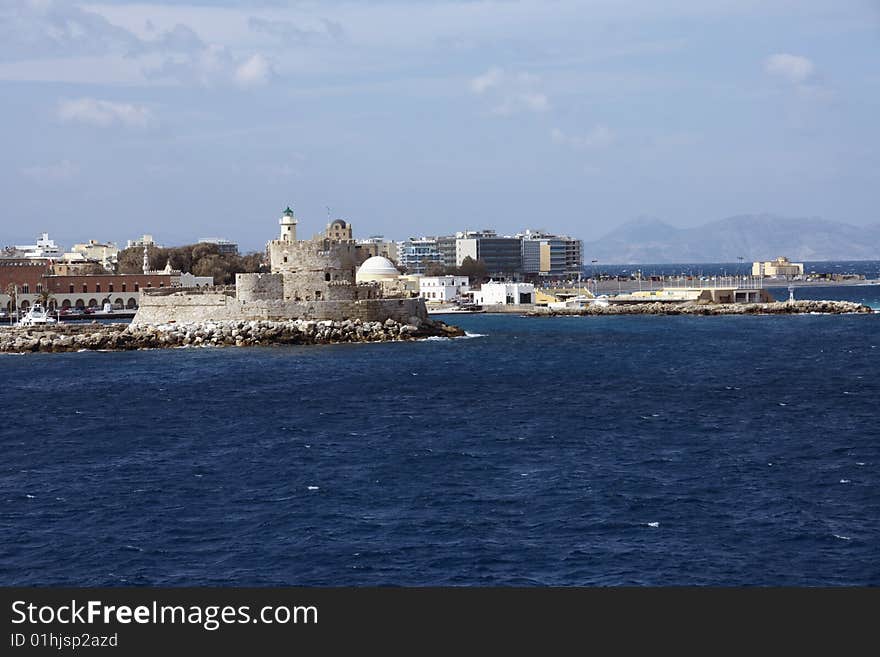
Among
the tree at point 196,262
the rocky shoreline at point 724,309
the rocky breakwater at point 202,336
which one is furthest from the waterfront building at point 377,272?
the rocky breakwater at point 202,336

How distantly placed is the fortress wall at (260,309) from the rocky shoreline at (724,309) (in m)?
37.6

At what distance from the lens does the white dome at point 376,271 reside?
11288 cm

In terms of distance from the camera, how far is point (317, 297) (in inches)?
2633

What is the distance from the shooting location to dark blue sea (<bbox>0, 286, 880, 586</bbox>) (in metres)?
21.0

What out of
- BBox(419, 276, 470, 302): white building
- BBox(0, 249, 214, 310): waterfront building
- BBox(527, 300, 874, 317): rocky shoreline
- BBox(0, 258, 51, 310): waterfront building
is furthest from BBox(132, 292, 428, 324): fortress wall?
BBox(419, 276, 470, 302): white building

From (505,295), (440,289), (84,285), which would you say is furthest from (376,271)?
(84,285)

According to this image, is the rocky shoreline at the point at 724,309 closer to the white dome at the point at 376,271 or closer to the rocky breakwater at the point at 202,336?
the white dome at the point at 376,271

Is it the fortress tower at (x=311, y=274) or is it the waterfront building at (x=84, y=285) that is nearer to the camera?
the fortress tower at (x=311, y=274)

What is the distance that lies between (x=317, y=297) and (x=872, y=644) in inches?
2094

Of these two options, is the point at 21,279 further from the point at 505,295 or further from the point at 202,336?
the point at 202,336

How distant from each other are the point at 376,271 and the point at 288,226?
44.0 metres

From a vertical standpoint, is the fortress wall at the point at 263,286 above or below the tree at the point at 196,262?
below

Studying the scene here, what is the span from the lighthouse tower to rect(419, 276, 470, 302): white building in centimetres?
4892

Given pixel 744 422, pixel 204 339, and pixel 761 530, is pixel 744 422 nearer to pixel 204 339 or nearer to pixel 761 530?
pixel 761 530
